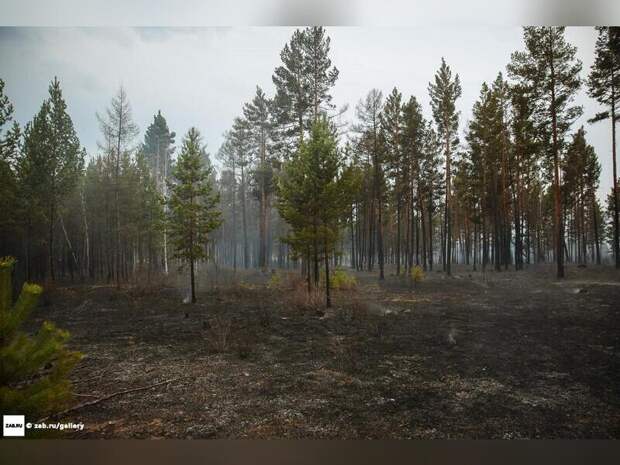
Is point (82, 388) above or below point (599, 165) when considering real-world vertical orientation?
below

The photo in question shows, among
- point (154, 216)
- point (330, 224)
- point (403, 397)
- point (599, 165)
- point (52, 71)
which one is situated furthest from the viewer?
point (154, 216)

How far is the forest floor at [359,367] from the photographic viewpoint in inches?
108

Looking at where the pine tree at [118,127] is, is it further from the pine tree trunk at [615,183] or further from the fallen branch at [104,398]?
the pine tree trunk at [615,183]

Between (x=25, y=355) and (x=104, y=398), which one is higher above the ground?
(x=25, y=355)

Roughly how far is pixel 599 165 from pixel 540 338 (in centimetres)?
251

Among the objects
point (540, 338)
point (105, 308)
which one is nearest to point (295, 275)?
point (105, 308)

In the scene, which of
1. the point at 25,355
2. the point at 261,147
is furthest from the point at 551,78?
the point at 25,355

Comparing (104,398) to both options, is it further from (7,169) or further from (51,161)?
(51,161)

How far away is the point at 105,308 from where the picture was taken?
236 inches

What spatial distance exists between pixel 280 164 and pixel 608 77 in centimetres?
584

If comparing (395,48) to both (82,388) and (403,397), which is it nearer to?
(403,397)

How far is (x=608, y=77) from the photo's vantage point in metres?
3.77

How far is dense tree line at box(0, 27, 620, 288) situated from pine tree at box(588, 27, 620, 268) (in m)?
0.02

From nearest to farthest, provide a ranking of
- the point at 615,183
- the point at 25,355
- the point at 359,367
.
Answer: the point at 25,355 → the point at 359,367 → the point at 615,183
